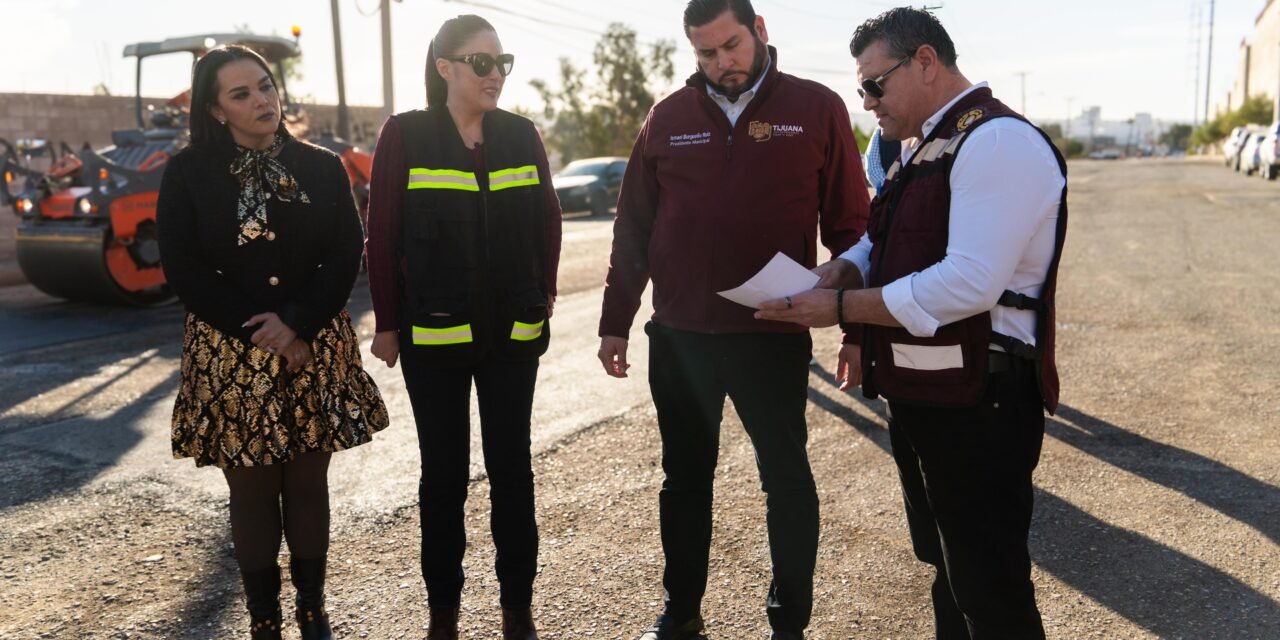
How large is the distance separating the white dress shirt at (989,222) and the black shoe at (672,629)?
1454 millimetres

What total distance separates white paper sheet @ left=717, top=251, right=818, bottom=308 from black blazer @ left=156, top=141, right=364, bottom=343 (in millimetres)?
1302

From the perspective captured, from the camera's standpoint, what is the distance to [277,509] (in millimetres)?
3037

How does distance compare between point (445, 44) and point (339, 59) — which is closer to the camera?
point (445, 44)

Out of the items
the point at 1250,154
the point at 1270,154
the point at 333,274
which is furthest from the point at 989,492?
the point at 1250,154

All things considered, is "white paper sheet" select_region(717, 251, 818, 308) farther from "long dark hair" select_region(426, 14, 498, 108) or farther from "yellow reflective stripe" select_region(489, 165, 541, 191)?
"long dark hair" select_region(426, 14, 498, 108)

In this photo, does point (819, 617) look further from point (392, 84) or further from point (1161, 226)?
point (392, 84)

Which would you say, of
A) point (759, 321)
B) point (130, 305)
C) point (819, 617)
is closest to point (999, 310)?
point (759, 321)

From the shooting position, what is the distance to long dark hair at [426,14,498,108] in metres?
2.94

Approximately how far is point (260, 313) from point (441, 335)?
0.52 meters

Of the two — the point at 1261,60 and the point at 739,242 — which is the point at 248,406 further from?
the point at 1261,60

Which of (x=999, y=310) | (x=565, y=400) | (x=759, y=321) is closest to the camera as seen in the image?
(x=999, y=310)

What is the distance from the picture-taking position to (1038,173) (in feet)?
6.61

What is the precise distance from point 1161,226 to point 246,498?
52.4 feet

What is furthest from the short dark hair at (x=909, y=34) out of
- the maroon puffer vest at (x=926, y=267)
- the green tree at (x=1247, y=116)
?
the green tree at (x=1247, y=116)
